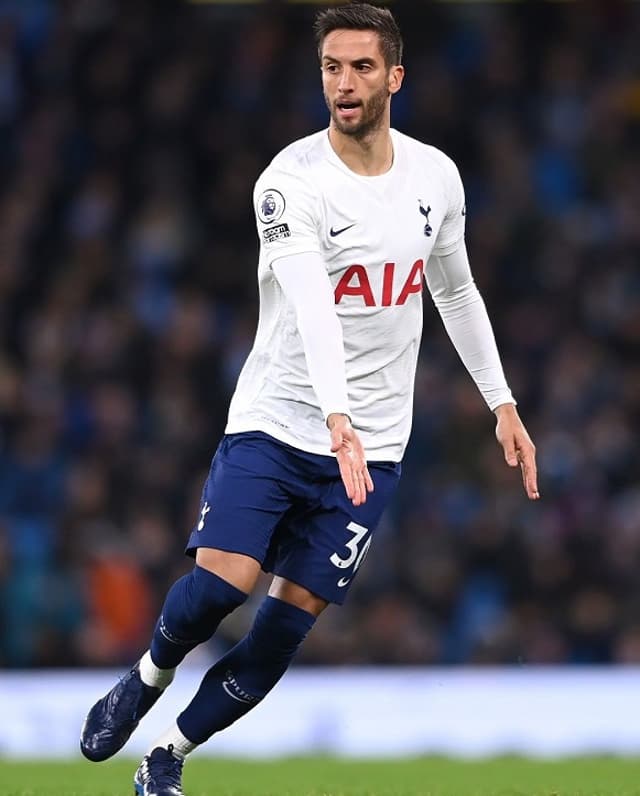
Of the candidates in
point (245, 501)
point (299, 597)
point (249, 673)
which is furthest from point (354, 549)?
point (249, 673)

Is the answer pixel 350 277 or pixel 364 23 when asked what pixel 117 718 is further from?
pixel 364 23

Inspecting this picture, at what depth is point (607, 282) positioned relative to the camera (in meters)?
12.4

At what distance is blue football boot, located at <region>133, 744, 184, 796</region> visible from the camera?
5203 mm

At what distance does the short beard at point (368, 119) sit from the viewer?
511cm

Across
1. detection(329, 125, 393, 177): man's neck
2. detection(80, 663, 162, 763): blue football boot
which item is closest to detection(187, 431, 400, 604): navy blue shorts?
detection(80, 663, 162, 763): blue football boot

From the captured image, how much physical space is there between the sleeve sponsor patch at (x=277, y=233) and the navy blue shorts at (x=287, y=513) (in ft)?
2.04

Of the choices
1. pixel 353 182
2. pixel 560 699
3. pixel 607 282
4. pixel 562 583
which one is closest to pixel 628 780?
pixel 560 699

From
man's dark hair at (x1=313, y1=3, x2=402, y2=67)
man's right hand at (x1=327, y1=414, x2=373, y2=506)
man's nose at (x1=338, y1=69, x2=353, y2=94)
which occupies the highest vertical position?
man's dark hair at (x1=313, y1=3, x2=402, y2=67)

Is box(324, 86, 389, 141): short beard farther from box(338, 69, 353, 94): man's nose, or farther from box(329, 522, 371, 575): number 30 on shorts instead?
box(329, 522, 371, 575): number 30 on shorts

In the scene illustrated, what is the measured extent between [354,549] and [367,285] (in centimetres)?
82

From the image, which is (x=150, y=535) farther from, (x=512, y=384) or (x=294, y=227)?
(x=294, y=227)

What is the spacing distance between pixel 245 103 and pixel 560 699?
18.8ft

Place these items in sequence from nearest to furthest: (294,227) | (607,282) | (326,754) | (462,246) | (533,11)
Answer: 1. (294,227)
2. (462,246)
3. (326,754)
4. (607,282)
5. (533,11)

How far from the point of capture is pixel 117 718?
5359 millimetres
